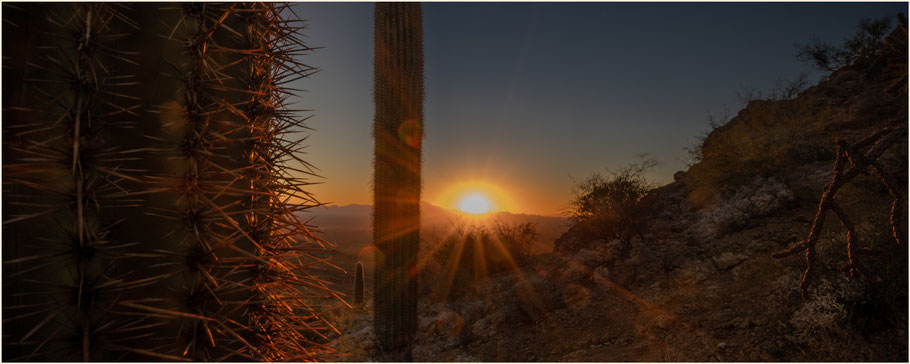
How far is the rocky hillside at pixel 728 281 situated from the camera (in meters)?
3.70

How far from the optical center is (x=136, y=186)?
3.71 ft

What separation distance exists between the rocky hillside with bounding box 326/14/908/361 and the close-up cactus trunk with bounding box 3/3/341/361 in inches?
96.0

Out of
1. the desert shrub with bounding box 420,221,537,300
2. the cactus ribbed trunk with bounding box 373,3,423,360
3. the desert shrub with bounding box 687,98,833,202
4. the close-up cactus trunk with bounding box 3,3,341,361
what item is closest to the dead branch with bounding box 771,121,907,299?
the close-up cactus trunk with bounding box 3,3,341,361

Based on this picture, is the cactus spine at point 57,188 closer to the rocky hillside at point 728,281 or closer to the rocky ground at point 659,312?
the rocky hillside at point 728,281

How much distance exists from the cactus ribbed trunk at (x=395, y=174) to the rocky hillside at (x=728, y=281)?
0.68 meters

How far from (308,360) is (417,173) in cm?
530

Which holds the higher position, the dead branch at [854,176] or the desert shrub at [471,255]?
the dead branch at [854,176]

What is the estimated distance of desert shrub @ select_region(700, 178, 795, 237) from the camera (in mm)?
7262

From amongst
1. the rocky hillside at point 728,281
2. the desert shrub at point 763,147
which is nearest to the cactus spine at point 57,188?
the rocky hillside at point 728,281

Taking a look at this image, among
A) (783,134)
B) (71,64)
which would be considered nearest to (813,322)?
(71,64)

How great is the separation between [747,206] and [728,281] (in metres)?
3.26

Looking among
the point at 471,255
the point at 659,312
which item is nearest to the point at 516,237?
the point at 471,255

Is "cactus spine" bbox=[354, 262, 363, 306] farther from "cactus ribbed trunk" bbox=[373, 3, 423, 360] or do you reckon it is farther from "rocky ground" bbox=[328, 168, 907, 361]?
"cactus ribbed trunk" bbox=[373, 3, 423, 360]

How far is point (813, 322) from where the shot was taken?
12.3 feet
